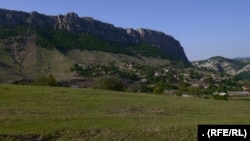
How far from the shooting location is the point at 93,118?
27.4 metres

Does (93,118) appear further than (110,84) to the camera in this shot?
No

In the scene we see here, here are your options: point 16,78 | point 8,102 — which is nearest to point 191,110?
point 8,102

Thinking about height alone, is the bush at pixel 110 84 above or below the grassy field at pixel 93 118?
above

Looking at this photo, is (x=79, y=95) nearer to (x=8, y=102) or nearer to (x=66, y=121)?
(x=8, y=102)

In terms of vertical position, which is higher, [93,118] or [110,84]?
[110,84]

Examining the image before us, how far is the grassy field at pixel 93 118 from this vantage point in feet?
76.8

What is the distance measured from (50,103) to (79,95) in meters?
5.70

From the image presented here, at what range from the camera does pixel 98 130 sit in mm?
24125

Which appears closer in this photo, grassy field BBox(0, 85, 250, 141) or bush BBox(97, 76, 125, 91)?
grassy field BBox(0, 85, 250, 141)

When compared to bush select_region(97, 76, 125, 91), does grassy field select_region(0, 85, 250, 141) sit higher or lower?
lower

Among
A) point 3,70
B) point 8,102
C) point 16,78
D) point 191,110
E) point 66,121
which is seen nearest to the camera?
point 66,121

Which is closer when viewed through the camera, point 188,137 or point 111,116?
point 188,137

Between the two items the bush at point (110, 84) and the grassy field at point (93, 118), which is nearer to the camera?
the grassy field at point (93, 118)

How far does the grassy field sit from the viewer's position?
76.8 feet
